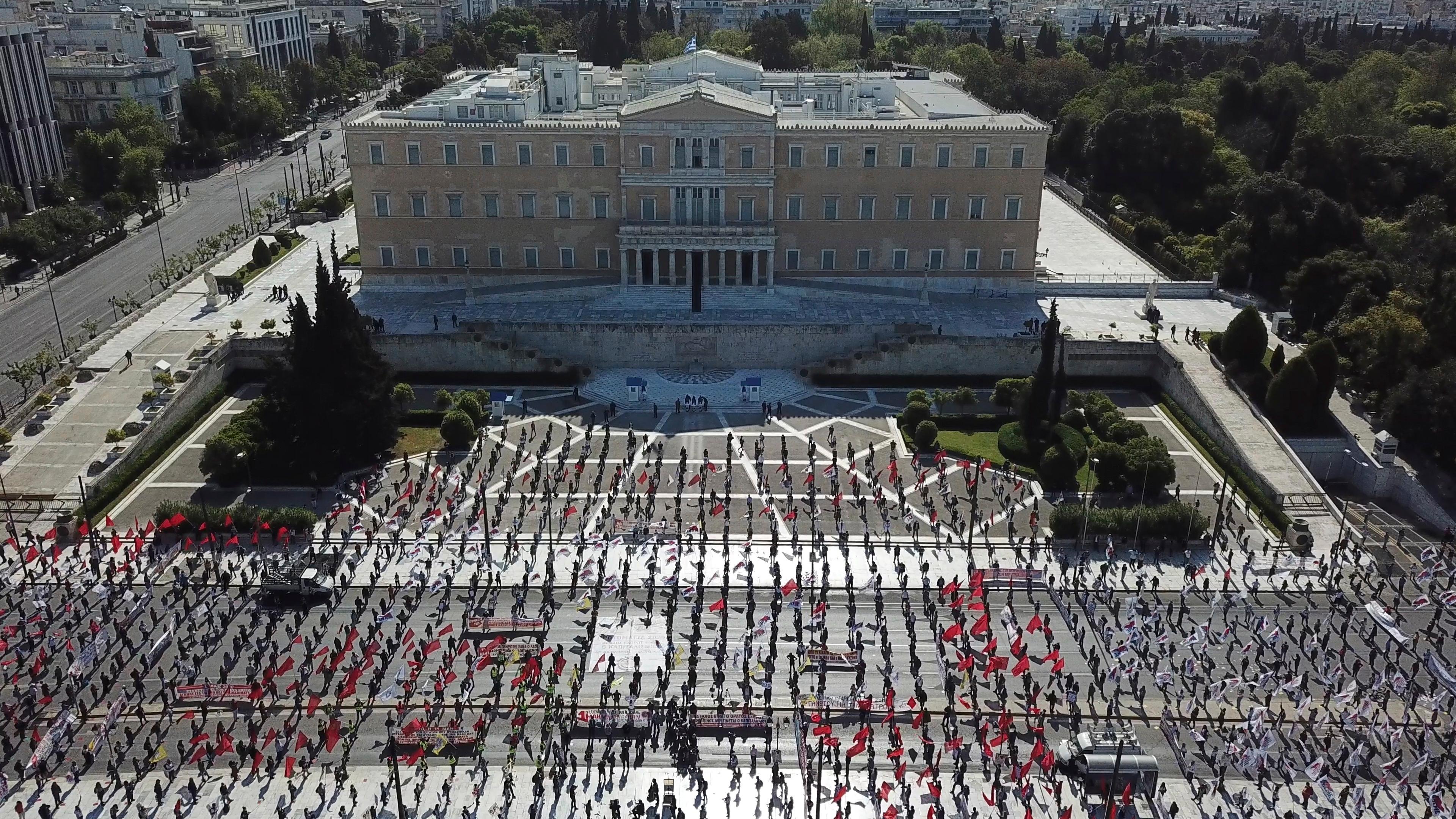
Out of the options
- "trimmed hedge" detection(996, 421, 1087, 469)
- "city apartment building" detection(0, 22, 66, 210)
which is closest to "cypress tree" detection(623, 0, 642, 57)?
"city apartment building" detection(0, 22, 66, 210)

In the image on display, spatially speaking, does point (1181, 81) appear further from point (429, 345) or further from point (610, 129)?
point (429, 345)

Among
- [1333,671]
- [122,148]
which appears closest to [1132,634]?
[1333,671]

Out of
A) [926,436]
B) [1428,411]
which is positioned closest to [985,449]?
[926,436]

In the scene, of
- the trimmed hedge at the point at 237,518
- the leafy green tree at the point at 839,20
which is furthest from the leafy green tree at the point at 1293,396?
the leafy green tree at the point at 839,20

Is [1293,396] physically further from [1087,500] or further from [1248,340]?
[1087,500]

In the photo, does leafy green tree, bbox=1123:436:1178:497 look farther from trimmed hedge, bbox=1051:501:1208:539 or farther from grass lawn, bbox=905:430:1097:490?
trimmed hedge, bbox=1051:501:1208:539

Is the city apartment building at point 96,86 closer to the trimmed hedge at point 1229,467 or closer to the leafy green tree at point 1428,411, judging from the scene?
the trimmed hedge at point 1229,467
